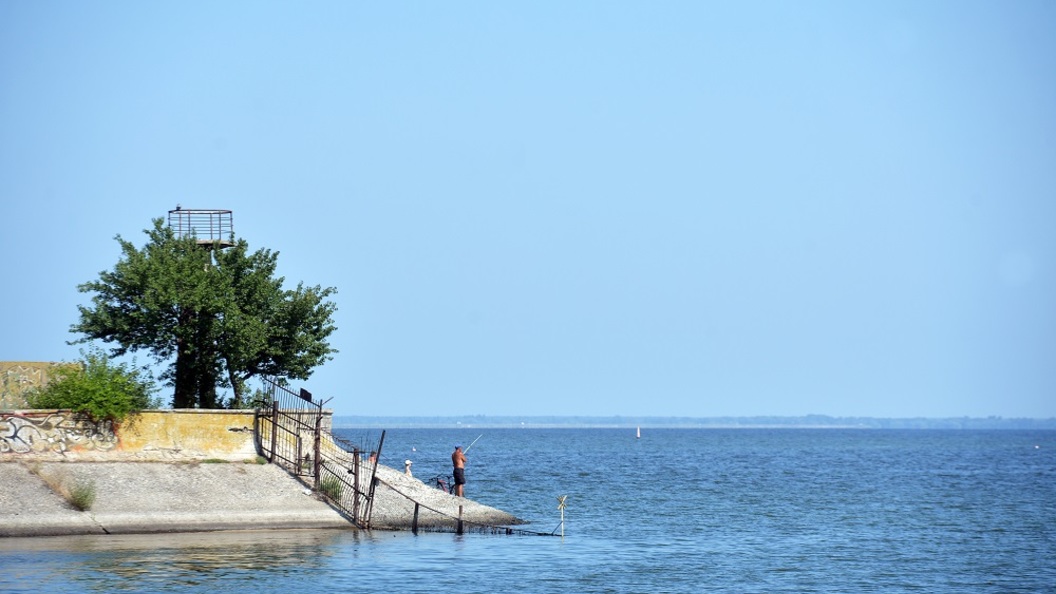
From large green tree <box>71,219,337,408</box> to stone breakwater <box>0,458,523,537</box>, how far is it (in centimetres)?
550

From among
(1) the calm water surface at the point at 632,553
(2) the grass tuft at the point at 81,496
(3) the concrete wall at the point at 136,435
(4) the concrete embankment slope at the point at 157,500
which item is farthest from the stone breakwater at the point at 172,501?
(1) the calm water surface at the point at 632,553

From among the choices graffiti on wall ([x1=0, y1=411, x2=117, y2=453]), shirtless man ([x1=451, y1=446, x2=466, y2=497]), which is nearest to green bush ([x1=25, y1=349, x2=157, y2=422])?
graffiti on wall ([x1=0, y1=411, x2=117, y2=453])

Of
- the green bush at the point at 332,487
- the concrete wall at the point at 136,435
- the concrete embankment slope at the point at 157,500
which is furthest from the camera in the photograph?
the green bush at the point at 332,487

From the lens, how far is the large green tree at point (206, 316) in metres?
41.2

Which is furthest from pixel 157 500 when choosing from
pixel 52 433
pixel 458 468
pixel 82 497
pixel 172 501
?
pixel 458 468

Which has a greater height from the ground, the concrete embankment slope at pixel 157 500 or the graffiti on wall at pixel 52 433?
Answer: the graffiti on wall at pixel 52 433

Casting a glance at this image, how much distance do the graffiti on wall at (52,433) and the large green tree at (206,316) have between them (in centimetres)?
482

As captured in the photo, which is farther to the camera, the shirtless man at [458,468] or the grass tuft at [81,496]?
the shirtless man at [458,468]

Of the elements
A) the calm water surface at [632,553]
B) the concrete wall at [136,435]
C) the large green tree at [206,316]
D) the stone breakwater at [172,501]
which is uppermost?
the large green tree at [206,316]

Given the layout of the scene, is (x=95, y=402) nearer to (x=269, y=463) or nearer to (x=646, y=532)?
(x=269, y=463)

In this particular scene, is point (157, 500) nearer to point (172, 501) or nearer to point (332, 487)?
point (172, 501)

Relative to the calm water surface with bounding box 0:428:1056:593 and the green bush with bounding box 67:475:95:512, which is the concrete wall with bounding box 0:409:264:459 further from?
the calm water surface with bounding box 0:428:1056:593

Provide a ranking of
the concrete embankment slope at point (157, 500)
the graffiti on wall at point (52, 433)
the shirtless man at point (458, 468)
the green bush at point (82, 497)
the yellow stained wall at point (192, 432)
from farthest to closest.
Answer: the shirtless man at point (458, 468) < the yellow stained wall at point (192, 432) < the graffiti on wall at point (52, 433) < the green bush at point (82, 497) < the concrete embankment slope at point (157, 500)

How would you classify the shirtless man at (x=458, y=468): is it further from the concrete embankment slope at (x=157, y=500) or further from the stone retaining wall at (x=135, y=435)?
the stone retaining wall at (x=135, y=435)
